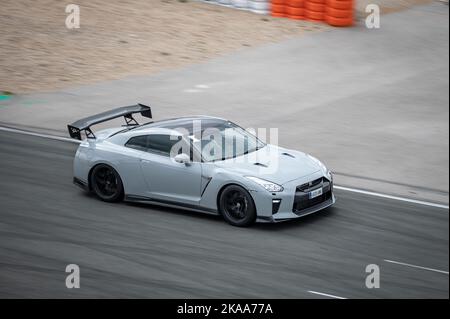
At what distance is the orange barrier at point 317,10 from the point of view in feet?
81.0

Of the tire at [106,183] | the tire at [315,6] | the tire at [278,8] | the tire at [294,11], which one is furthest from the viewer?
the tire at [278,8]

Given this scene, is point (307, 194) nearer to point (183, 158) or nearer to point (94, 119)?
point (183, 158)

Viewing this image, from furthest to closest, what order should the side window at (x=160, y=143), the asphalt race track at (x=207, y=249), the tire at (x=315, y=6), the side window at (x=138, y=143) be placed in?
1. the tire at (x=315, y=6)
2. the side window at (x=138, y=143)
3. the side window at (x=160, y=143)
4. the asphalt race track at (x=207, y=249)

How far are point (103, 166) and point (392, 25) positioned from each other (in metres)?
13.4

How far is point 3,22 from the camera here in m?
25.8

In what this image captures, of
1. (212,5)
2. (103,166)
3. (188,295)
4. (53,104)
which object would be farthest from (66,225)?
(212,5)

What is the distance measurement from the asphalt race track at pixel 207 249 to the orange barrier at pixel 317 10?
11.2 metres

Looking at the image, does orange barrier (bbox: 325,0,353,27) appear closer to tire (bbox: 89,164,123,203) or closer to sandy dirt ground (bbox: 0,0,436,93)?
sandy dirt ground (bbox: 0,0,436,93)

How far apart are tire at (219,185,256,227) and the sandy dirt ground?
986cm

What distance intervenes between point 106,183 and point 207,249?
285 centimetres

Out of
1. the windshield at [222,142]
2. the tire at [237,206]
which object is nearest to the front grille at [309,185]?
the tire at [237,206]

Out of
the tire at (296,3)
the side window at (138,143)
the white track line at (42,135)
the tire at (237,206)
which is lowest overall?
the white track line at (42,135)

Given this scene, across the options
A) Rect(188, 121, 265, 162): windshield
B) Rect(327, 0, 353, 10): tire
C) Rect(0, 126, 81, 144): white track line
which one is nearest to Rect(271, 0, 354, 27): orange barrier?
Rect(327, 0, 353, 10): tire

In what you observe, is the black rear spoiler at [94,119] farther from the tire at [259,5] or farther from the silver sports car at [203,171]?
the tire at [259,5]
